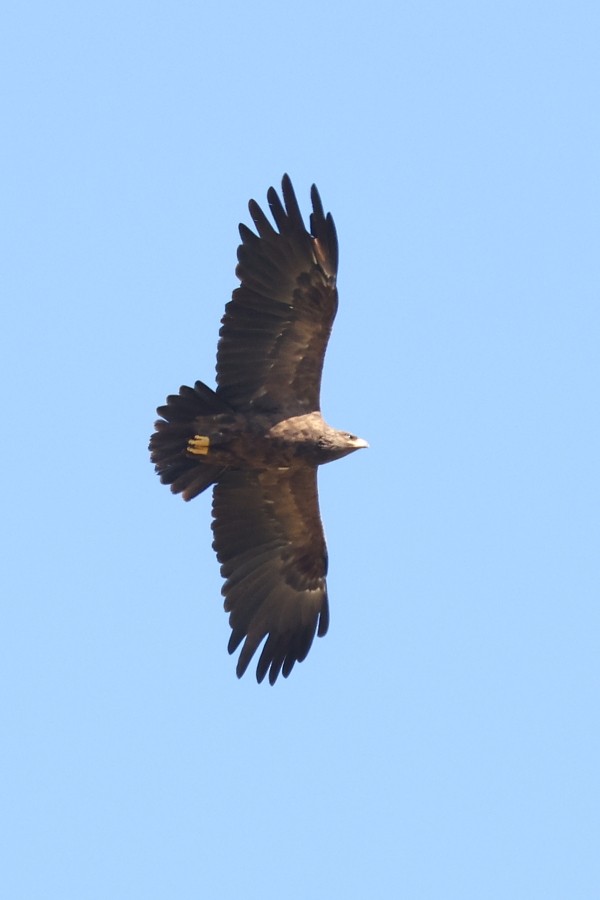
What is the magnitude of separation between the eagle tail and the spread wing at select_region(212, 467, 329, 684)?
1.84 ft

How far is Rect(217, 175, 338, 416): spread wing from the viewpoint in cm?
1938

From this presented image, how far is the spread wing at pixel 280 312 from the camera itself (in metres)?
19.4

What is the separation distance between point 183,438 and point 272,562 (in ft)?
6.60

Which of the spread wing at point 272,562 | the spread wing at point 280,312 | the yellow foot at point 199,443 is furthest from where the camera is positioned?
the spread wing at point 272,562

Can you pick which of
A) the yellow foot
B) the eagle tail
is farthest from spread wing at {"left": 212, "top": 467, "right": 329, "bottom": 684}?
the yellow foot

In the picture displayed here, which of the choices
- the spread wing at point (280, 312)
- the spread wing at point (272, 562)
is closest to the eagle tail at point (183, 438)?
the spread wing at point (280, 312)

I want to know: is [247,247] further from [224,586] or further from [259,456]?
[224,586]

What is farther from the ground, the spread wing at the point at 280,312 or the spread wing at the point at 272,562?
the spread wing at the point at 280,312

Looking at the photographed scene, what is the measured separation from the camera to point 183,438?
64.5 feet

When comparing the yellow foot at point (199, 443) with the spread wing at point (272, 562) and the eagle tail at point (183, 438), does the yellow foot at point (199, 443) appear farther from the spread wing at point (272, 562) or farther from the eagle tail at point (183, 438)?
the spread wing at point (272, 562)

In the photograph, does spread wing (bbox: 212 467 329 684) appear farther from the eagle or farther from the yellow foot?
the yellow foot

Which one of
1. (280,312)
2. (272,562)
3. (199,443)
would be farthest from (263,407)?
(272,562)

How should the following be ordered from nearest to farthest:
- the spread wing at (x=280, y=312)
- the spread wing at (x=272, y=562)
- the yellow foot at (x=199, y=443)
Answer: the spread wing at (x=280, y=312), the yellow foot at (x=199, y=443), the spread wing at (x=272, y=562)

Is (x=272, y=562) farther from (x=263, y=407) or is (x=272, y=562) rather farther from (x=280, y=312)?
(x=280, y=312)
